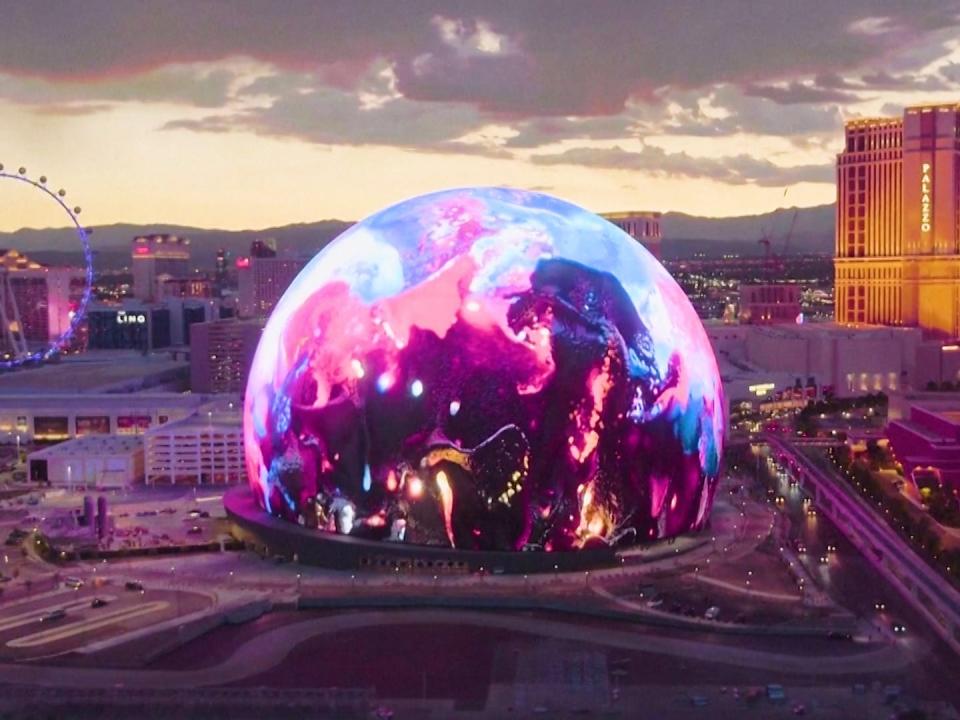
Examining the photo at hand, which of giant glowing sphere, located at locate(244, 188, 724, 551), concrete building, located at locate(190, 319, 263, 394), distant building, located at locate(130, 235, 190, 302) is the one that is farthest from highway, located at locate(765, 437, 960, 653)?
distant building, located at locate(130, 235, 190, 302)

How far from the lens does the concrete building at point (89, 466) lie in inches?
1989

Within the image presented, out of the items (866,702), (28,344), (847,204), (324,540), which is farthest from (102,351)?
(866,702)

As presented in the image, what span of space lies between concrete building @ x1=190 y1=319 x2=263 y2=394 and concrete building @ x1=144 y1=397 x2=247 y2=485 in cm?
2715

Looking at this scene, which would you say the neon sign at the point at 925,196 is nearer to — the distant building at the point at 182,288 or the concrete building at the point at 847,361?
the concrete building at the point at 847,361

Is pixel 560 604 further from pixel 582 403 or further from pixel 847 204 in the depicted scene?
pixel 847 204

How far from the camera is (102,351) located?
112 m

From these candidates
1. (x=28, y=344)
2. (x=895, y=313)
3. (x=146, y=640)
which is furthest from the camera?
(x=28, y=344)

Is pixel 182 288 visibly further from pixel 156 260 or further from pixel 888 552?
pixel 888 552

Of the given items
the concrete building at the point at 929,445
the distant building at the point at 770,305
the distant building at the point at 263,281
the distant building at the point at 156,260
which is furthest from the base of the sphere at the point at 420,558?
the distant building at the point at 156,260

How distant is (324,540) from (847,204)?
231 feet

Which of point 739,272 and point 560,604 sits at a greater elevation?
point 739,272

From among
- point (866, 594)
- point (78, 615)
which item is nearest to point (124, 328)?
point (78, 615)

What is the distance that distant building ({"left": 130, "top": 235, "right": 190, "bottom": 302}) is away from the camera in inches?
6752

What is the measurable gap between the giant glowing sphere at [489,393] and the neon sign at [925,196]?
60.6m
